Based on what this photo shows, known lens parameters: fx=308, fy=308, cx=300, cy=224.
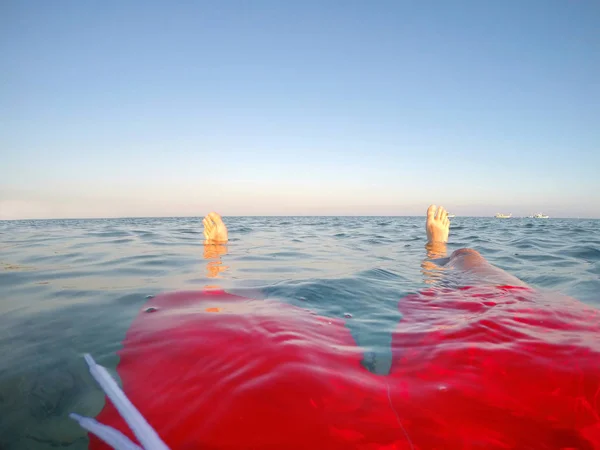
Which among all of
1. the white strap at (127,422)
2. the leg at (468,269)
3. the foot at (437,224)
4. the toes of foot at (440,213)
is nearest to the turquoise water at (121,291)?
the white strap at (127,422)

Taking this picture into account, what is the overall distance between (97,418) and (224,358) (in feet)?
1.70

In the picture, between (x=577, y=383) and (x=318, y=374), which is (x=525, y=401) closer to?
(x=577, y=383)

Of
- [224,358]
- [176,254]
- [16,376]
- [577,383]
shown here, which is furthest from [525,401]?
[176,254]

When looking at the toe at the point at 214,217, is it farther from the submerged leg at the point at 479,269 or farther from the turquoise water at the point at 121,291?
the submerged leg at the point at 479,269

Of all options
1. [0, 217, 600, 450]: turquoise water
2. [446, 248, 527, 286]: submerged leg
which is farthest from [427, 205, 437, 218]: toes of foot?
[446, 248, 527, 286]: submerged leg

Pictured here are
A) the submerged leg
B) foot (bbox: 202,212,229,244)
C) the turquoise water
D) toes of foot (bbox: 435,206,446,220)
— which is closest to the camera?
the turquoise water

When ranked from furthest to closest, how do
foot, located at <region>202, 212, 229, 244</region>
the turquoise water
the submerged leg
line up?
foot, located at <region>202, 212, 229, 244</region>, the submerged leg, the turquoise water

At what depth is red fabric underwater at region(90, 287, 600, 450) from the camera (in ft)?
3.43

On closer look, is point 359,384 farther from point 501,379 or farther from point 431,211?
point 431,211

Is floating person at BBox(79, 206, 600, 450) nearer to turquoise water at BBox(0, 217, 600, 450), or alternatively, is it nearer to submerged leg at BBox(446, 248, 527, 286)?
turquoise water at BBox(0, 217, 600, 450)

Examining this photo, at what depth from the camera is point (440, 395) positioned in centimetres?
125

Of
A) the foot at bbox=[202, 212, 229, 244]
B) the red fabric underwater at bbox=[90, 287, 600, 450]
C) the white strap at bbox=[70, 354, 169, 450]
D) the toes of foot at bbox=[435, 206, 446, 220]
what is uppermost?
the toes of foot at bbox=[435, 206, 446, 220]

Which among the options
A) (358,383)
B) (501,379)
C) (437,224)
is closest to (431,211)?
(437,224)

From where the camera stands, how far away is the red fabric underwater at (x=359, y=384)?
1047 mm
